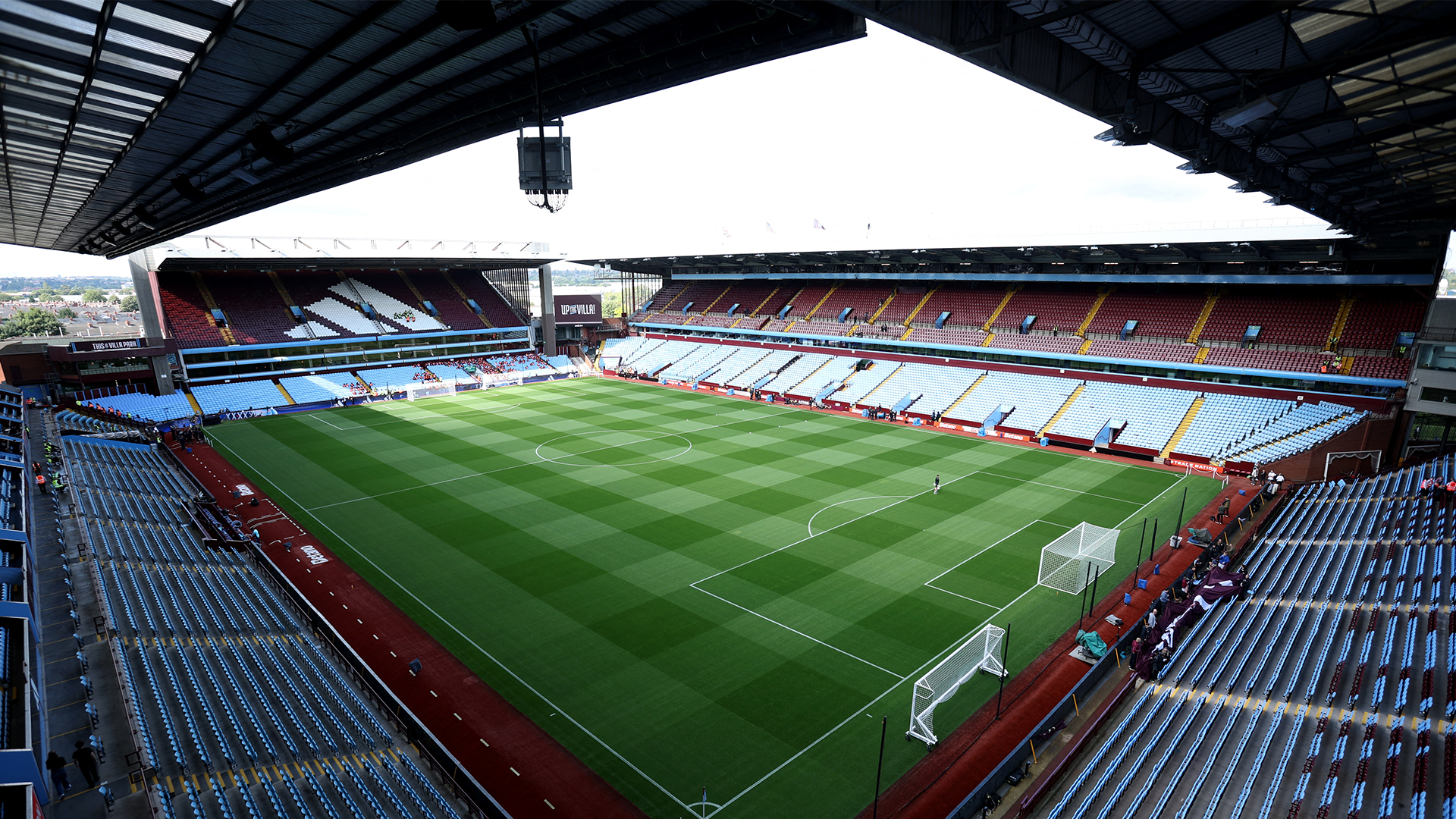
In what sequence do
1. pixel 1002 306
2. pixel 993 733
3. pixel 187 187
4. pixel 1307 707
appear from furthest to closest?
pixel 1002 306 < pixel 187 187 < pixel 993 733 < pixel 1307 707

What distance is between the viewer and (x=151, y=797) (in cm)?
887

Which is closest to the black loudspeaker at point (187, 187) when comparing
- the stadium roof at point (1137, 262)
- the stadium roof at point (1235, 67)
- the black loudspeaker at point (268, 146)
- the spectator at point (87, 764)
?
the black loudspeaker at point (268, 146)

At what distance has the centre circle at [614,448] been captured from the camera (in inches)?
1277

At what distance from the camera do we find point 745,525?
78.2 ft

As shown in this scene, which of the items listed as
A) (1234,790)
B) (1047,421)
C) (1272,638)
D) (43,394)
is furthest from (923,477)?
(43,394)

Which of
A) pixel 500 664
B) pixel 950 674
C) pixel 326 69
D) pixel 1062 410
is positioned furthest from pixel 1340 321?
pixel 326 69

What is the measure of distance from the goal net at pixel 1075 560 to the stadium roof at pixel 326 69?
55.0ft

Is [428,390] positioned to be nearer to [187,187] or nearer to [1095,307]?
[187,187]

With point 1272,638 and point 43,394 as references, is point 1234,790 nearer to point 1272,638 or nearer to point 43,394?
point 1272,638

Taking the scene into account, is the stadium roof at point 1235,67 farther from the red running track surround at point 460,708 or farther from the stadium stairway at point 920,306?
the stadium stairway at point 920,306

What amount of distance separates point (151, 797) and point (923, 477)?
87.5 feet

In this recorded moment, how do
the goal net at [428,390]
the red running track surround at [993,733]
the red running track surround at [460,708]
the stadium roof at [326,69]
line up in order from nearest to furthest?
1. the stadium roof at [326,69]
2. the red running track surround at [993,733]
3. the red running track surround at [460,708]
4. the goal net at [428,390]

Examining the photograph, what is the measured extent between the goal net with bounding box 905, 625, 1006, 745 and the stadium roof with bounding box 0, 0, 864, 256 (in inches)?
453

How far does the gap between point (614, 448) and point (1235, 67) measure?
2915 cm
